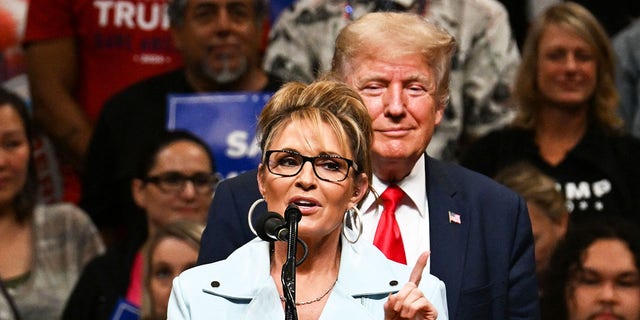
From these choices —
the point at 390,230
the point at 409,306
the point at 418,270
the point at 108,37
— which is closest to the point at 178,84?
the point at 108,37

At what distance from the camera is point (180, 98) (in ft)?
19.4

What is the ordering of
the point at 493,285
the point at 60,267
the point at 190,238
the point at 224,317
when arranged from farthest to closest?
1. the point at 60,267
2. the point at 190,238
3. the point at 493,285
4. the point at 224,317

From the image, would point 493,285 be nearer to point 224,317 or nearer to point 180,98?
point 224,317

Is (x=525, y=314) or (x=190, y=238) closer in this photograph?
(x=525, y=314)

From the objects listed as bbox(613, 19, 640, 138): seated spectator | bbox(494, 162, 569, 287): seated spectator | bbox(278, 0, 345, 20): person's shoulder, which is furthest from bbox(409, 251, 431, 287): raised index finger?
bbox(613, 19, 640, 138): seated spectator

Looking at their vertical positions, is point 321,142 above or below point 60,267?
above

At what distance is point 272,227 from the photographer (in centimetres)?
311

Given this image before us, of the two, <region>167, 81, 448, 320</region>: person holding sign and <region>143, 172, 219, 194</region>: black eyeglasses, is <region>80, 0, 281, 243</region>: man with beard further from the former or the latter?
<region>167, 81, 448, 320</region>: person holding sign

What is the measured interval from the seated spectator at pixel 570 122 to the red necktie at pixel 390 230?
2075mm

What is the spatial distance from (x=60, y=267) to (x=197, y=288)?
2739 millimetres

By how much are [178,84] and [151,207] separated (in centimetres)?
60

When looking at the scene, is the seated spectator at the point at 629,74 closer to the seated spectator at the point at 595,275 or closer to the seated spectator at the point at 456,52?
the seated spectator at the point at 456,52

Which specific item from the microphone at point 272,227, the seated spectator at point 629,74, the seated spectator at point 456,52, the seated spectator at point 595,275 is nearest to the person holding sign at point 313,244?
the microphone at point 272,227

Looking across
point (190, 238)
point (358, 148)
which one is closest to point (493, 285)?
point (358, 148)
